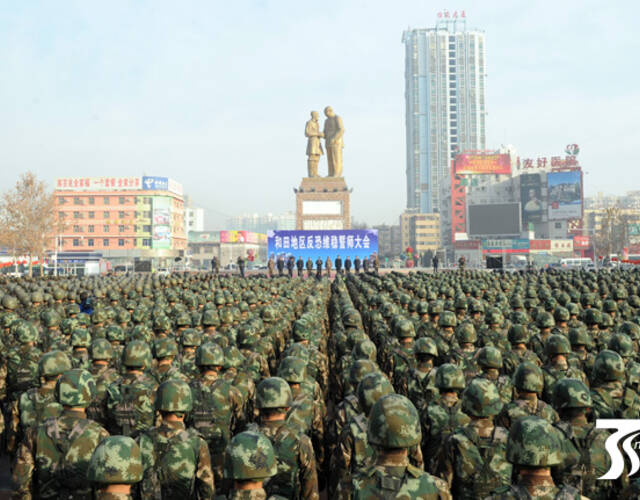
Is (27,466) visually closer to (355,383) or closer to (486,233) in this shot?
(355,383)

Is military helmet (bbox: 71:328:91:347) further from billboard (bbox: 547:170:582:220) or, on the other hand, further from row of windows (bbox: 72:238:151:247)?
billboard (bbox: 547:170:582:220)

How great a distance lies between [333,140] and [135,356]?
49.8m

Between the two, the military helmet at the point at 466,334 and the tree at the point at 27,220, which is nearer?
the military helmet at the point at 466,334

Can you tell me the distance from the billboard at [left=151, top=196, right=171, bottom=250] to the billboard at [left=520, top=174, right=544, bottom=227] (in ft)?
193

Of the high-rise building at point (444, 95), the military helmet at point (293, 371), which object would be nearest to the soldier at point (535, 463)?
the military helmet at point (293, 371)

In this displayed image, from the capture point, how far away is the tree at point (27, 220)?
44.2 m

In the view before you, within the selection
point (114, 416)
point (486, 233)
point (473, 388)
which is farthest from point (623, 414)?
point (486, 233)

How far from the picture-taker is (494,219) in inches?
3617

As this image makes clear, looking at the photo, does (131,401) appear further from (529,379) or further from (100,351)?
(529,379)

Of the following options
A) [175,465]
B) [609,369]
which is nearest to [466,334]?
[609,369]

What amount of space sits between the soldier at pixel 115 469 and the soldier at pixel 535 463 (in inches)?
65.9

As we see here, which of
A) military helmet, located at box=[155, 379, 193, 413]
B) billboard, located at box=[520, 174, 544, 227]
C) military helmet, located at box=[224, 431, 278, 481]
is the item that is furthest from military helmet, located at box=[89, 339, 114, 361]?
billboard, located at box=[520, 174, 544, 227]

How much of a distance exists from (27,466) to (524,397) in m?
3.44

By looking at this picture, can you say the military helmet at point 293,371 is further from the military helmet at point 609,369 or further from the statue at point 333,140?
the statue at point 333,140
